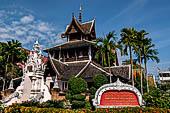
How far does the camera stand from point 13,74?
25.9 metres

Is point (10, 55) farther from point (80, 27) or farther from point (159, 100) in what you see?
point (159, 100)

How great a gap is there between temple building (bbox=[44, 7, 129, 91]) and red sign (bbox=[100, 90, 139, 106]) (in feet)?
26.3

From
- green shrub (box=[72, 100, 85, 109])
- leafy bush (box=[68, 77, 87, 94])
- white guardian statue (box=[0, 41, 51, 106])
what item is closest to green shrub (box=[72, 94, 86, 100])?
green shrub (box=[72, 100, 85, 109])

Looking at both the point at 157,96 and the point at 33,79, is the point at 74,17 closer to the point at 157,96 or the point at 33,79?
the point at 33,79

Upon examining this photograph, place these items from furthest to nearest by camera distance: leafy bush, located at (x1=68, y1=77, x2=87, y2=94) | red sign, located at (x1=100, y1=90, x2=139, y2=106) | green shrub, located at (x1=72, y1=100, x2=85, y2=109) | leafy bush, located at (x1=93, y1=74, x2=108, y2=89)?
leafy bush, located at (x1=93, y1=74, x2=108, y2=89) < leafy bush, located at (x1=68, y1=77, x2=87, y2=94) < green shrub, located at (x1=72, y1=100, x2=85, y2=109) < red sign, located at (x1=100, y1=90, x2=139, y2=106)

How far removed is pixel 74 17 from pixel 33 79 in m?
17.2

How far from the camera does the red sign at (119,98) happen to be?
9.32 metres

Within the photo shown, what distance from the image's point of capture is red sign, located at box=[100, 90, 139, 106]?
9320mm

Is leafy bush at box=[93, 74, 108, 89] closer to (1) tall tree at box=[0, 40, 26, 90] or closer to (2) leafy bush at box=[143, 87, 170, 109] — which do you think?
(2) leafy bush at box=[143, 87, 170, 109]

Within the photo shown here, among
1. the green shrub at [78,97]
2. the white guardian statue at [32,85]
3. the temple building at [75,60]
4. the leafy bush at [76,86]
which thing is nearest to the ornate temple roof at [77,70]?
the temple building at [75,60]

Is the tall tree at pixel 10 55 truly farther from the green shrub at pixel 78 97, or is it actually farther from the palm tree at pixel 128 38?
the palm tree at pixel 128 38

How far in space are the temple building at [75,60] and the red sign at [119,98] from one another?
8008 millimetres

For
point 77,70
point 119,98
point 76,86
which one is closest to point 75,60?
point 77,70

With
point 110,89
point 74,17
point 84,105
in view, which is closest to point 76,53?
point 74,17
